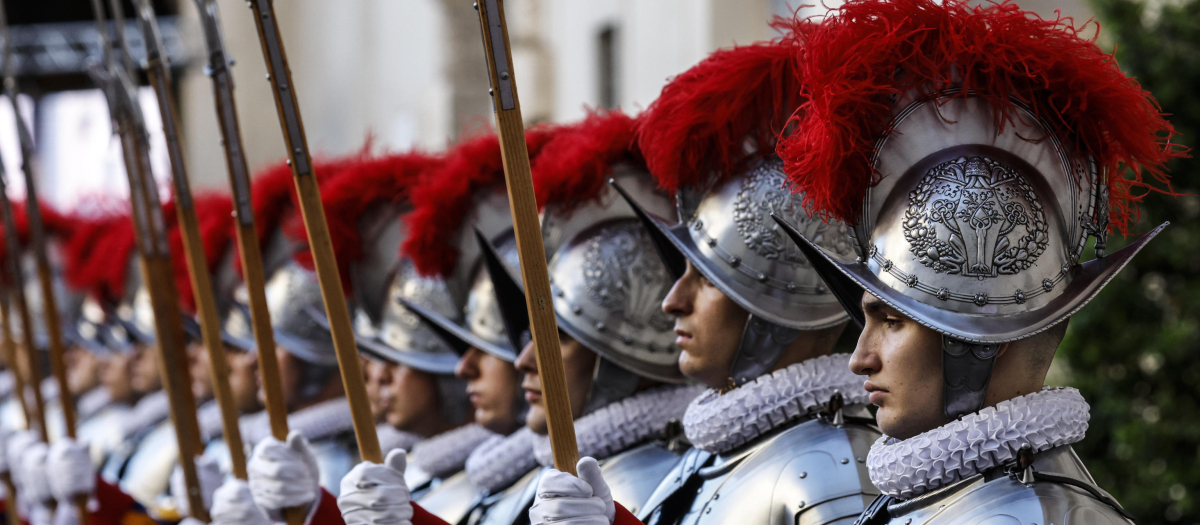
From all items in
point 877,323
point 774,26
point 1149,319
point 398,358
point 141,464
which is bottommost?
point 141,464

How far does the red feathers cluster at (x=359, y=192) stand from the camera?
427 centimetres

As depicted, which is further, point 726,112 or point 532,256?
point 726,112

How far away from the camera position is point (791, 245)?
2752 millimetres

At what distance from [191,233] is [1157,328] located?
340cm

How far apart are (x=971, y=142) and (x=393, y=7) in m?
11.5

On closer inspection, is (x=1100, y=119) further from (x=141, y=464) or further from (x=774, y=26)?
(x=141, y=464)

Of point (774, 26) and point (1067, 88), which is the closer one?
point (1067, 88)

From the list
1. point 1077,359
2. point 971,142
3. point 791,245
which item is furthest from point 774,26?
point 1077,359

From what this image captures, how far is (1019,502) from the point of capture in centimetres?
203

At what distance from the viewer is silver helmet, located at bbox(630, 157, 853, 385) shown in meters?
2.73

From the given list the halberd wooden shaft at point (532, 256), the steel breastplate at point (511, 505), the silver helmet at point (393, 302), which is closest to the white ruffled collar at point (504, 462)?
the steel breastplate at point (511, 505)

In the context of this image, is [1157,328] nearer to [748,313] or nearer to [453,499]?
[748,313]

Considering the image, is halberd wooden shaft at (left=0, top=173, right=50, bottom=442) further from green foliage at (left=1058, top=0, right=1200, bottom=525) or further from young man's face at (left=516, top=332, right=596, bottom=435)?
green foliage at (left=1058, top=0, right=1200, bottom=525)

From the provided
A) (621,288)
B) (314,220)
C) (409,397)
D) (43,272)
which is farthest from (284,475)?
(43,272)
